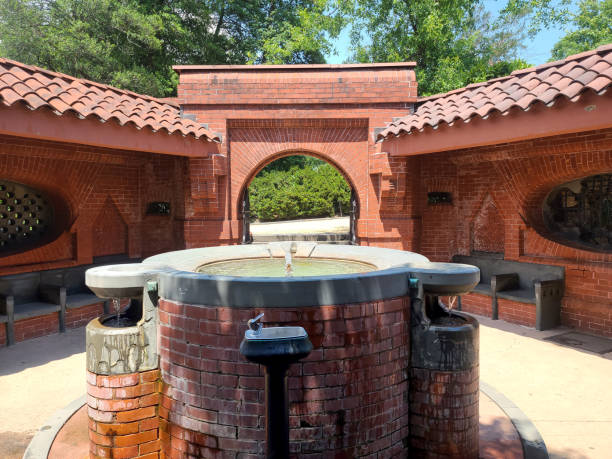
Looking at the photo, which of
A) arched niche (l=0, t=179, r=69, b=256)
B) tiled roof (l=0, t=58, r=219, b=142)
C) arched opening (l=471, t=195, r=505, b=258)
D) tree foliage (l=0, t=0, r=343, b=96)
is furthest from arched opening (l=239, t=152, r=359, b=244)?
arched niche (l=0, t=179, r=69, b=256)

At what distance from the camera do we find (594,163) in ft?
17.9

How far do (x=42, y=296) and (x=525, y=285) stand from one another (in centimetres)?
768

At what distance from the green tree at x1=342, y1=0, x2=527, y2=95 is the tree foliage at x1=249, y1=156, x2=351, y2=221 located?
223 inches

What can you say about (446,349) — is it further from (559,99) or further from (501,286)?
(501,286)

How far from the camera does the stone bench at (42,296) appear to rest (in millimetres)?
5453

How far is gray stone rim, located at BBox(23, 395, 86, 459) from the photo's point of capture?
2.78 m

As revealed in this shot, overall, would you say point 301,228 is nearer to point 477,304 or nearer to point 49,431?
point 477,304

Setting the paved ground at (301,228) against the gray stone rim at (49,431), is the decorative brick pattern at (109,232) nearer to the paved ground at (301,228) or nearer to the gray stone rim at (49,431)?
the gray stone rim at (49,431)

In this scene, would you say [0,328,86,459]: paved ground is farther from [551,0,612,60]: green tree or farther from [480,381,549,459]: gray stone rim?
[551,0,612,60]: green tree

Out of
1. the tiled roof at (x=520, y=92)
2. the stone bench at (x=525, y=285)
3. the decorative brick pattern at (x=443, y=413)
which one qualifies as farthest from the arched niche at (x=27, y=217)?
the stone bench at (x=525, y=285)

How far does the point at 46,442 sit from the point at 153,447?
89 centimetres

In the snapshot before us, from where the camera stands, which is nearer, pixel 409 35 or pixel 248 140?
pixel 248 140

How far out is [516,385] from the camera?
4.11 m

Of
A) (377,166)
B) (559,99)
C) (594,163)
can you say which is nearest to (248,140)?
(377,166)
